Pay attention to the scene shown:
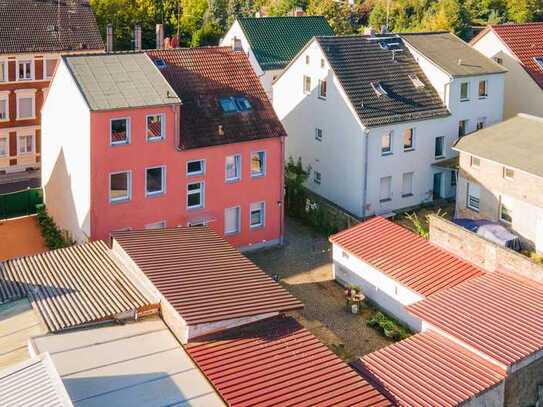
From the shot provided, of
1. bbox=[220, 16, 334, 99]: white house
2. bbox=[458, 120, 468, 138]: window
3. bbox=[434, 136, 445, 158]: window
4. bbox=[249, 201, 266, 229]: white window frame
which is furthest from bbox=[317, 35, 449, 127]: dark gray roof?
bbox=[220, 16, 334, 99]: white house

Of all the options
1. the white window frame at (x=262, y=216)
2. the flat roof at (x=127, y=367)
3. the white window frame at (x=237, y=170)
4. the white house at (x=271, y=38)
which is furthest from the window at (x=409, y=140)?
the flat roof at (x=127, y=367)

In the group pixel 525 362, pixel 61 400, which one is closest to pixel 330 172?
pixel 525 362

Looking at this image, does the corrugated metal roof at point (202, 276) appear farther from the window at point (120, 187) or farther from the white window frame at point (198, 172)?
→ the white window frame at point (198, 172)

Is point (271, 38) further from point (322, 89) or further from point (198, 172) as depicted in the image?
point (198, 172)

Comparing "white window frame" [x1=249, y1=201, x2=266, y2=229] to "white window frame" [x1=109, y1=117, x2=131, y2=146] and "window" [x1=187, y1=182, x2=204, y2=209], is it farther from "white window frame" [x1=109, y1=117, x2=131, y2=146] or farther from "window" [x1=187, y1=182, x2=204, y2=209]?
"white window frame" [x1=109, y1=117, x2=131, y2=146]

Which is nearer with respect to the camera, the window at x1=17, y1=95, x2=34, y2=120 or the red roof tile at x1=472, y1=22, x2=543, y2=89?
the red roof tile at x1=472, y1=22, x2=543, y2=89

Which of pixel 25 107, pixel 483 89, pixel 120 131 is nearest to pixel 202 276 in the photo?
pixel 120 131

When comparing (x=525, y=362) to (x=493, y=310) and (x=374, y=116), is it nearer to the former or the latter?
(x=493, y=310)
